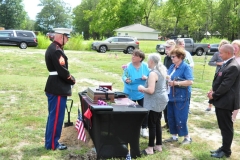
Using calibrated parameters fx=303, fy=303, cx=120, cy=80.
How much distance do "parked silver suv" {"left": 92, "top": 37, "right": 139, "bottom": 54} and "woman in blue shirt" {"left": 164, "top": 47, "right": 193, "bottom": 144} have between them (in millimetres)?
21908

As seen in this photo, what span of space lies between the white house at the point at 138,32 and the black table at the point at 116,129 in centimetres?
5450

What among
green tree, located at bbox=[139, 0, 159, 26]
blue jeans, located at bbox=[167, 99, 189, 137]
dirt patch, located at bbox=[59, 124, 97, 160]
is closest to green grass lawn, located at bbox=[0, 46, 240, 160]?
dirt patch, located at bbox=[59, 124, 97, 160]

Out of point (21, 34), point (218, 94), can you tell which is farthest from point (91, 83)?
point (21, 34)

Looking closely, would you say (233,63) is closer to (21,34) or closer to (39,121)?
(39,121)

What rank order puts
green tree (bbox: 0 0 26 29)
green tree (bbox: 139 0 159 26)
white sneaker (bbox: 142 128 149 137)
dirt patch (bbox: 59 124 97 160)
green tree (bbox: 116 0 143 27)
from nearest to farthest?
dirt patch (bbox: 59 124 97 160)
white sneaker (bbox: 142 128 149 137)
green tree (bbox: 116 0 143 27)
green tree (bbox: 0 0 26 29)
green tree (bbox: 139 0 159 26)

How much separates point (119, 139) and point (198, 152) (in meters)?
1.44

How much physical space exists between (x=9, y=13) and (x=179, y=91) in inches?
2594

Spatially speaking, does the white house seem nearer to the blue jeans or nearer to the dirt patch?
the dirt patch

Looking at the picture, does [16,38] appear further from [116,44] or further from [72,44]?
[116,44]

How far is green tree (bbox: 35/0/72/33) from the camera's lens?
296 feet

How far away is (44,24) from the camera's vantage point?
90.3m

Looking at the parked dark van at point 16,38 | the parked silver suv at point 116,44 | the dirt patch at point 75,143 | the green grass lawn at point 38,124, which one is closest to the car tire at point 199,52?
the parked silver suv at point 116,44

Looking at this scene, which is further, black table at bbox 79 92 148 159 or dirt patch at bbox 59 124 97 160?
dirt patch at bbox 59 124 97 160

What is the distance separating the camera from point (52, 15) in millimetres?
92438
